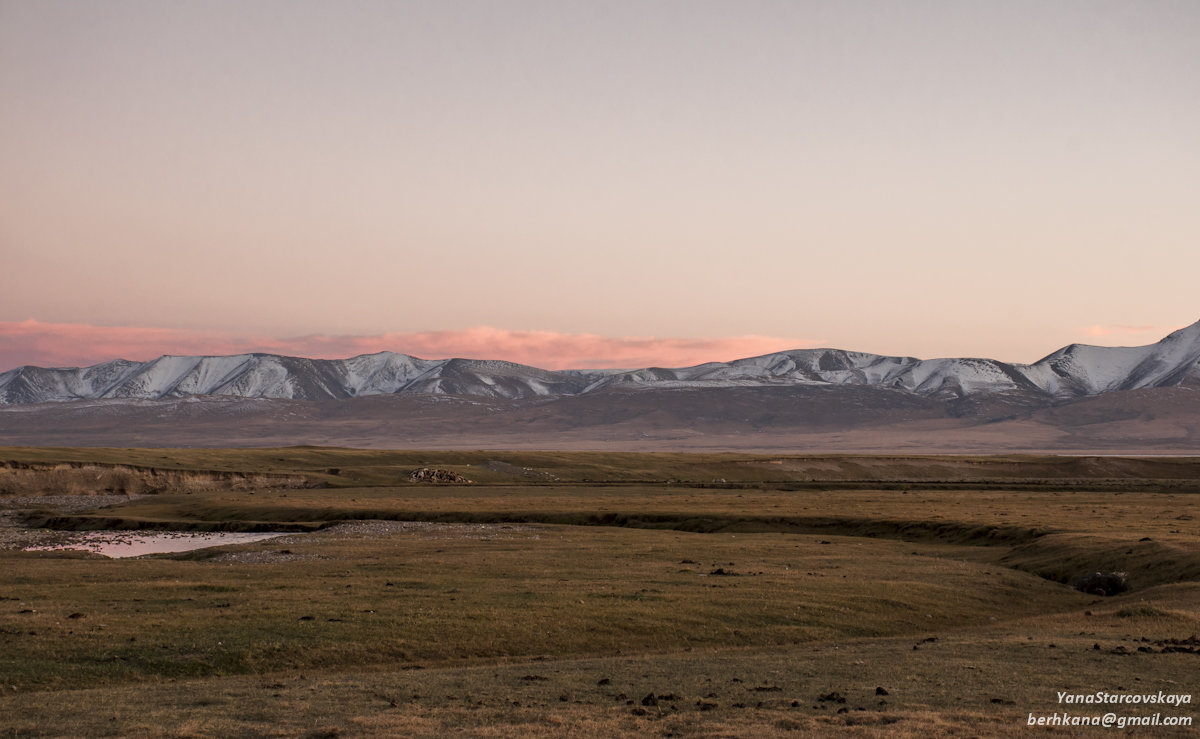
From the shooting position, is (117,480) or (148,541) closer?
(148,541)

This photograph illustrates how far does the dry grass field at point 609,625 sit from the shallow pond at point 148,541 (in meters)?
3.33

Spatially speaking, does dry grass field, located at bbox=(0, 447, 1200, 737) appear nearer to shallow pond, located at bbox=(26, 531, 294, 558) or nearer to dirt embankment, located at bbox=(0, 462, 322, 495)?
shallow pond, located at bbox=(26, 531, 294, 558)

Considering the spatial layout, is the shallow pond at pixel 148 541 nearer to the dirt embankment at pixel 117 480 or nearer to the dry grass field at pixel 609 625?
the dry grass field at pixel 609 625

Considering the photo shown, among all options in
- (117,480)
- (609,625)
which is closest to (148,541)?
(609,625)

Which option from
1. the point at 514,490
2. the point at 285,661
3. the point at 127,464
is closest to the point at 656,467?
the point at 514,490

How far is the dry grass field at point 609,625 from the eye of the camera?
20.7 metres

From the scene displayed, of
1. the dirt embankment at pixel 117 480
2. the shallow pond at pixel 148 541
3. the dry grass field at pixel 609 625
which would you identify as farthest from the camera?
the dirt embankment at pixel 117 480

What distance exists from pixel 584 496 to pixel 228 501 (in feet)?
112

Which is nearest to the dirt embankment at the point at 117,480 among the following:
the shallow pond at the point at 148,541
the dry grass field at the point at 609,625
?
the dry grass field at the point at 609,625

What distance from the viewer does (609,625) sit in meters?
33.3

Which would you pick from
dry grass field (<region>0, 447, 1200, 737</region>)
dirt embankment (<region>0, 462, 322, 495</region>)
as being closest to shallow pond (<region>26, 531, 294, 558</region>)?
dry grass field (<region>0, 447, 1200, 737</region>)

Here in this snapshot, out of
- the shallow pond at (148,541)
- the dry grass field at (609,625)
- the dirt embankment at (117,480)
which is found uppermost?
the dry grass field at (609,625)

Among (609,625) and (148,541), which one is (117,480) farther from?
(609,625)

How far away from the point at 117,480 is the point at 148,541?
55972 millimetres
